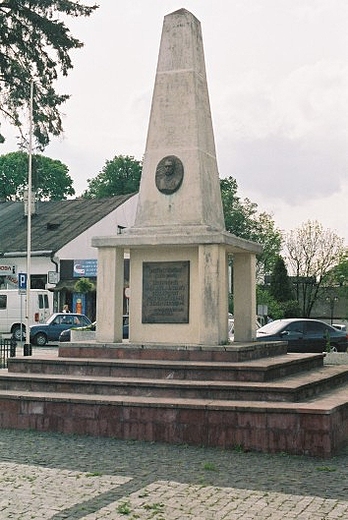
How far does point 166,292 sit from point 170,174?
2139mm

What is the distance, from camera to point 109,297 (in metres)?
12.4

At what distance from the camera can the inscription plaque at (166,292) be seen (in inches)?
478

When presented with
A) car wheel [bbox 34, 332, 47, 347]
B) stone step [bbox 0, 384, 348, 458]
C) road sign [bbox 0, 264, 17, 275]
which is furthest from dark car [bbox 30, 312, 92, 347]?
stone step [bbox 0, 384, 348, 458]

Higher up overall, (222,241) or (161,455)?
(222,241)

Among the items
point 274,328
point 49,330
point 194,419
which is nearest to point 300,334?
point 274,328

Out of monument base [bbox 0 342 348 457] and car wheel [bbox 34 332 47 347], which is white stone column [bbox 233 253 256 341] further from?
car wheel [bbox 34 332 47 347]

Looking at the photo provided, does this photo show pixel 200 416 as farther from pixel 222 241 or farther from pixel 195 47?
pixel 195 47

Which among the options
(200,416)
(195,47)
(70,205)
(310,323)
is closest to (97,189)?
(70,205)

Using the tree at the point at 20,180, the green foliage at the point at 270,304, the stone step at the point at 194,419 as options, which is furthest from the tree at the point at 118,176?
the stone step at the point at 194,419

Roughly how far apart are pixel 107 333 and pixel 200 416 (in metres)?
3.62

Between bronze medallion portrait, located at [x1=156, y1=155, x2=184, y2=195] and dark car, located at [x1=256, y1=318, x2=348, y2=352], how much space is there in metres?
9.21

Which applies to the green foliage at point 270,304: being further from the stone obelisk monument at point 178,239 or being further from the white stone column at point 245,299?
the stone obelisk monument at point 178,239

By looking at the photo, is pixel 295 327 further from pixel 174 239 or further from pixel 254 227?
pixel 254 227

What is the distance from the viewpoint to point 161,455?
334 inches
